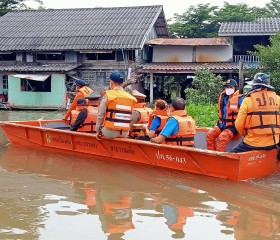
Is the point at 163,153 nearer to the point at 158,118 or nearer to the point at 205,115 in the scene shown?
the point at 158,118

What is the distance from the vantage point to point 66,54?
23.8 meters

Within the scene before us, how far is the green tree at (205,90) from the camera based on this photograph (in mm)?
15952

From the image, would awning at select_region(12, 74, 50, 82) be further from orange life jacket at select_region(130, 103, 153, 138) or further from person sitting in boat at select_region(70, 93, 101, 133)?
orange life jacket at select_region(130, 103, 153, 138)

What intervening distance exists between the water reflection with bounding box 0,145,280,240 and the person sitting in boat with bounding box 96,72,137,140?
2.10 ft

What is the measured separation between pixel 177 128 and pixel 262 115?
4.20ft

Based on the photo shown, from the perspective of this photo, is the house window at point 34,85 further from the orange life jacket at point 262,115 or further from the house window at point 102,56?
the orange life jacket at point 262,115

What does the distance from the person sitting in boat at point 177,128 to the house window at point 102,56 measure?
16651mm

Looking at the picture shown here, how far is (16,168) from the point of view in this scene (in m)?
7.81

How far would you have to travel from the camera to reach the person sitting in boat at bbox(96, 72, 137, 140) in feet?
24.7

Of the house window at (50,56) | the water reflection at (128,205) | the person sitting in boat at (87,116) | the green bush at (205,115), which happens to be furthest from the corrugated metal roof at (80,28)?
the water reflection at (128,205)

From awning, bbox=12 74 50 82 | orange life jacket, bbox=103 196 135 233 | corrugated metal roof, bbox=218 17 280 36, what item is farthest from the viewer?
corrugated metal roof, bbox=218 17 280 36

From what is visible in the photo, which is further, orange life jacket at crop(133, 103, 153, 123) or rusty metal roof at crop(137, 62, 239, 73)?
rusty metal roof at crop(137, 62, 239, 73)

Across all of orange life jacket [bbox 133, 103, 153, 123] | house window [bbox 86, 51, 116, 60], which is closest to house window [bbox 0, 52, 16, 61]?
house window [bbox 86, 51, 116, 60]

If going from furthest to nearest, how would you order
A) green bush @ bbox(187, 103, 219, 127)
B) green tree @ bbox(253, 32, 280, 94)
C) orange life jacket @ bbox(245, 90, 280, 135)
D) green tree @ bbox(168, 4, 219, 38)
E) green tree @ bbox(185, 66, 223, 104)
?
1. green tree @ bbox(168, 4, 219, 38)
2. green tree @ bbox(185, 66, 223, 104)
3. green tree @ bbox(253, 32, 280, 94)
4. green bush @ bbox(187, 103, 219, 127)
5. orange life jacket @ bbox(245, 90, 280, 135)
